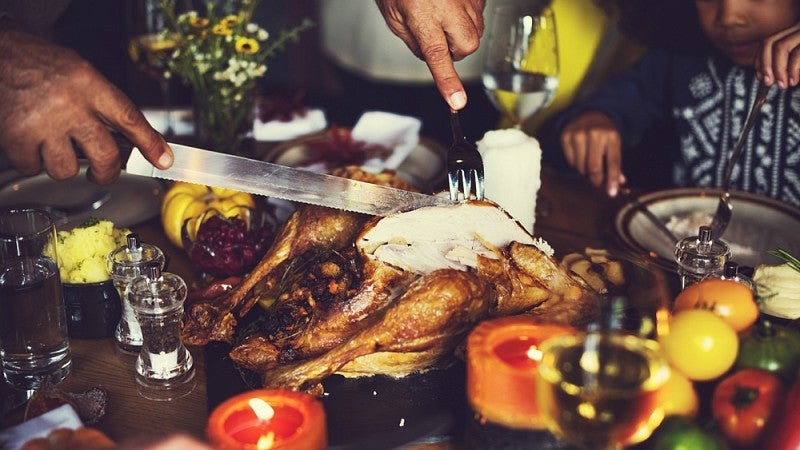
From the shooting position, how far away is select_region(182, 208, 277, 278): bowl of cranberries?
72.6 inches

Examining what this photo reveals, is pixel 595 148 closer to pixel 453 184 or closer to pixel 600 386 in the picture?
pixel 453 184

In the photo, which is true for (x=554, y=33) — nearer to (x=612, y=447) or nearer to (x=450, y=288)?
(x=450, y=288)

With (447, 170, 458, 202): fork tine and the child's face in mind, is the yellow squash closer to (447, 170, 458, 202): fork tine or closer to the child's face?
(447, 170, 458, 202): fork tine

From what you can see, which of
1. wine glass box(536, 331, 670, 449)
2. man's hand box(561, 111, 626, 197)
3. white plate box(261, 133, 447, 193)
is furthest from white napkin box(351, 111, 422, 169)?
wine glass box(536, 331, 670, 449)

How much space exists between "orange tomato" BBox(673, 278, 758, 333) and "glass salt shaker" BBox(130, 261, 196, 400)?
0.93 metres

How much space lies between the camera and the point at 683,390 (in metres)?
1.24

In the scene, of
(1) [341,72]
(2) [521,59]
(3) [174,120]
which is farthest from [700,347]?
(1) [341,72]

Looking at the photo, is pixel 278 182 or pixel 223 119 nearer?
pixel 278 182

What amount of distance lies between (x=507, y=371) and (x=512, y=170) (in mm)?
821

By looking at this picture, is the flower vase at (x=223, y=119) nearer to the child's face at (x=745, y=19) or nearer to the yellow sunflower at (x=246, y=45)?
the yellow sunflower at (x=246, y=45)

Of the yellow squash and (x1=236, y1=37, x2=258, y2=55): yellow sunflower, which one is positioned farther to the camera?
(x1=236, y1=37, x2=258, y2=55): yellow sunflower

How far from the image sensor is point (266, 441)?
1.19 meters

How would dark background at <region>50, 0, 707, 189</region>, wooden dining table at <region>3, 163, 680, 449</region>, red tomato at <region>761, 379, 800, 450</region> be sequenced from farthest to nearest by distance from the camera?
dark background at <region>50, 0, 707, 189</region> < wooden dining table at <region>3, 163, 680, 449</region> < red tomato at <region>761, 379, 800, 450</region>

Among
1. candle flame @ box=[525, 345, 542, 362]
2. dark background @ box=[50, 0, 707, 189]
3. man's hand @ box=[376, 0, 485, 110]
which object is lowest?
dark background @ box=[50, 0, 707, 189]
